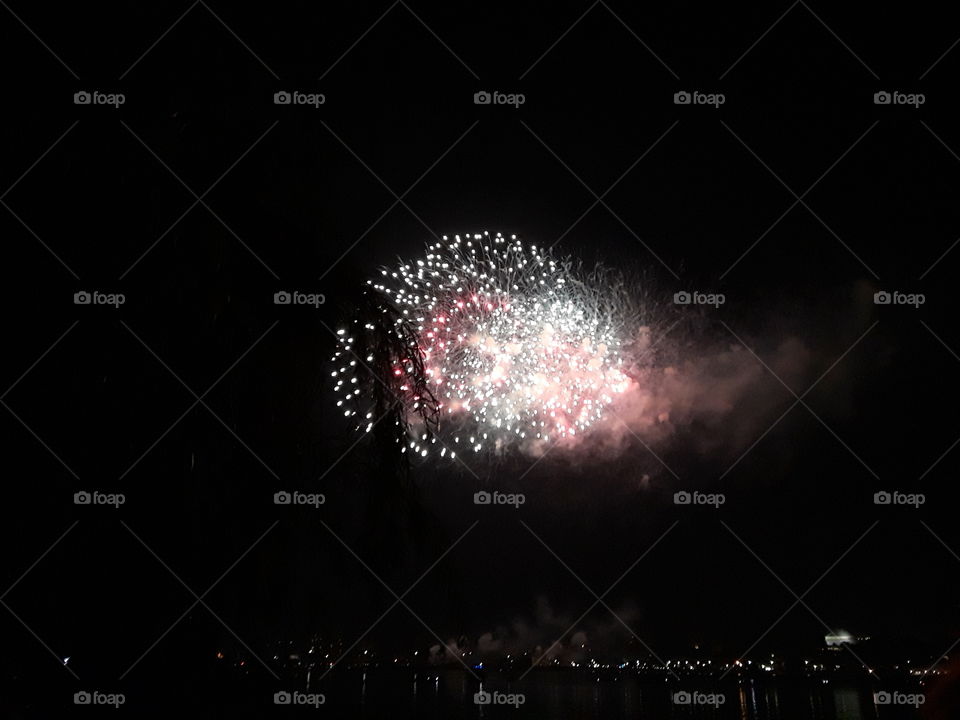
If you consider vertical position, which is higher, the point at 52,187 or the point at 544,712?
the point at 52,187

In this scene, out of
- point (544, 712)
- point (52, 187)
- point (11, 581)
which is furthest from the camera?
point (544, 712)

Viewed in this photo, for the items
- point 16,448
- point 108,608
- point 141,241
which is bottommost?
point 108,608

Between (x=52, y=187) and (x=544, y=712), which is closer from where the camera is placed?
(x=52, y=187)

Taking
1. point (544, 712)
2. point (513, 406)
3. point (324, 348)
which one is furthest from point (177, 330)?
point (544, 712)

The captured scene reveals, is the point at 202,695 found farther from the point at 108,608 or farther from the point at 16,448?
the point at 16,448

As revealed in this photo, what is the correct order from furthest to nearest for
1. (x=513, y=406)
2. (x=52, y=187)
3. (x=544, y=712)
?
(x=544, y=712) → (x=513, y=406) → (x=52, y=187)

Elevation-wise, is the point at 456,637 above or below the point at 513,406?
below

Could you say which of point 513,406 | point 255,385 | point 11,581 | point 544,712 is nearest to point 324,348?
point 255,385

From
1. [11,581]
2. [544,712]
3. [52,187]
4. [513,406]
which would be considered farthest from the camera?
[544,712]

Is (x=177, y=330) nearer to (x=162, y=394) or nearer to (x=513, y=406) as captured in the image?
(x=162, y=394)
